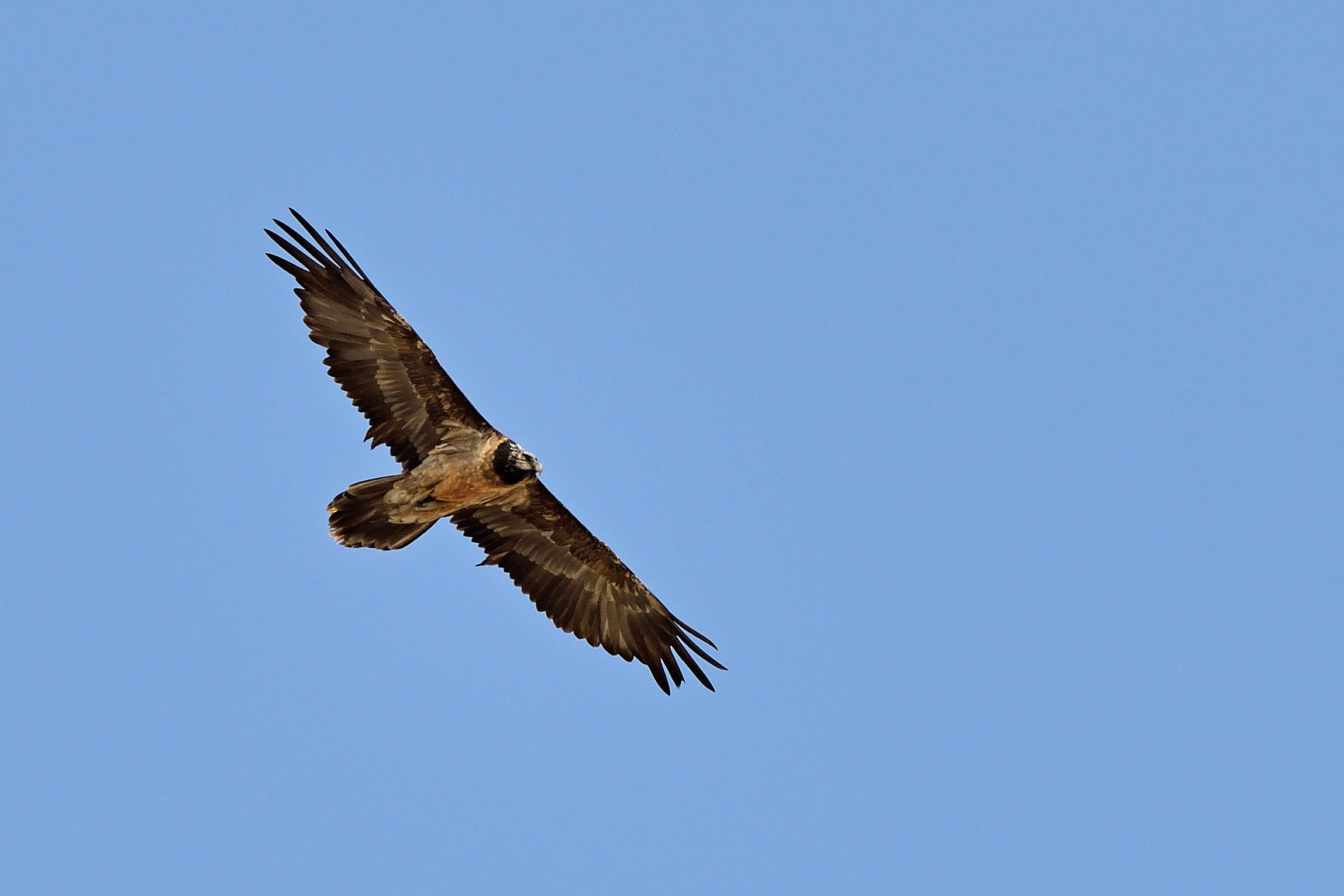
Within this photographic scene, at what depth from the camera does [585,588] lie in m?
19.3

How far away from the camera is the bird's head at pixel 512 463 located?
17.4 meters

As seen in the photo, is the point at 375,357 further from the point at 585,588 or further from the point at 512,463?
the point at 585,588

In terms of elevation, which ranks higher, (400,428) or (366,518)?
(400,428)

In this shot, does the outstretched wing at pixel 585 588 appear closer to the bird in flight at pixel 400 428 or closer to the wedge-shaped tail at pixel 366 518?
the bird in flight at pixel 400 428

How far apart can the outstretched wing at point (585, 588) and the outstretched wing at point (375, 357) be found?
1.50 metres

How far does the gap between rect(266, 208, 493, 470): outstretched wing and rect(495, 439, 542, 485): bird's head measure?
41 centimetres

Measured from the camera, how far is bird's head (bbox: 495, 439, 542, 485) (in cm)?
1741

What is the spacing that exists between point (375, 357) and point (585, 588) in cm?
396

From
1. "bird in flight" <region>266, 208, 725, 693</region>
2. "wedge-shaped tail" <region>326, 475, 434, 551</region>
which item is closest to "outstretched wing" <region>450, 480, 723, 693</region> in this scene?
"bird in flight" <region>266, 208, 725, 693</region>

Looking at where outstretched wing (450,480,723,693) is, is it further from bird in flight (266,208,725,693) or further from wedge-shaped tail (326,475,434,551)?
wedge-shaped tail (326,475,434,551)

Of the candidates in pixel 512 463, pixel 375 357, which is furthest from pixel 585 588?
pixel 375 357

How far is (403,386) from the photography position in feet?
57.7

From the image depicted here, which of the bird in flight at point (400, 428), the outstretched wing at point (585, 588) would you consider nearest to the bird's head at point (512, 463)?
the bird in flight at point (400, 428)

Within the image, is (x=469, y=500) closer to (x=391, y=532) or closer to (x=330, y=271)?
(x=391, y=532)
